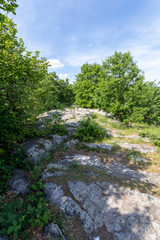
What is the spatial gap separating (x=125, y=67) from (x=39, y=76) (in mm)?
10428

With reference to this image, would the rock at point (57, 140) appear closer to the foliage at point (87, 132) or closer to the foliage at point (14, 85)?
the foliage at point (87, 132)

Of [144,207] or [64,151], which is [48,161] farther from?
[144,207]

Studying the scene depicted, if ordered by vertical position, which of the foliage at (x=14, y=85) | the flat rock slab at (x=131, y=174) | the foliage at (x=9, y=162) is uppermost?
the foliage at (x=14, y=85)

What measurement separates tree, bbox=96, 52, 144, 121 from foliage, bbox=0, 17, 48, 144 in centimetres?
886

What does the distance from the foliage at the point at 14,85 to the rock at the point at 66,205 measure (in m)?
3.03

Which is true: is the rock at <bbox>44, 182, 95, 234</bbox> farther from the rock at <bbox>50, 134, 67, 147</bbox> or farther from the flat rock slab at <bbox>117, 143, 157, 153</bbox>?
the flat rock slab at <bbox>117, 143, 157, 153</bbox>

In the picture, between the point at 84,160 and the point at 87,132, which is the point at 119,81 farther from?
the point at 84,160

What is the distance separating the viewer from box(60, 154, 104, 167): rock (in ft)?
17.2

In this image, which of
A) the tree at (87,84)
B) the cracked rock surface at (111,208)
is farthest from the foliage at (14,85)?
the tree at (87,84)

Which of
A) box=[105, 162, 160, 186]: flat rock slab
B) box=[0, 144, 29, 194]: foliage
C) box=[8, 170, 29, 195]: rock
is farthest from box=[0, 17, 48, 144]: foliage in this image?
box=[105, 162, 160, 186]: flat rock slab

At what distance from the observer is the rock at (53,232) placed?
8.01ft

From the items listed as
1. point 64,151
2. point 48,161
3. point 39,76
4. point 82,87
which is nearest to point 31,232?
point 48,161

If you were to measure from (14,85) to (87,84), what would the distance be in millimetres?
22053

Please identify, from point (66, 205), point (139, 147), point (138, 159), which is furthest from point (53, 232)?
point (139, 147)
